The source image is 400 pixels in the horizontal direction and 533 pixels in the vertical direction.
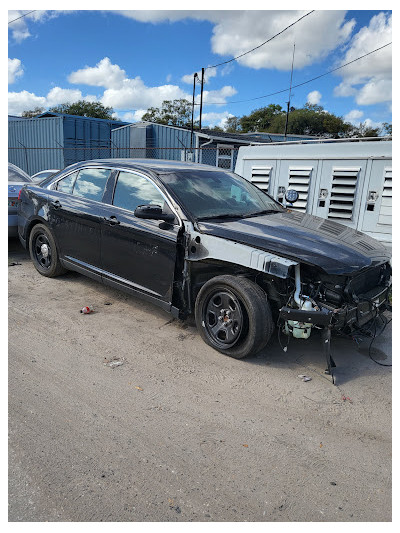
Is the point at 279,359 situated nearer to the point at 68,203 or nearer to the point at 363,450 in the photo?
the point at 363,450

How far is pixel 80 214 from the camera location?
5.09m

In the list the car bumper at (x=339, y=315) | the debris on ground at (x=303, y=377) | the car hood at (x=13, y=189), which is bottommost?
the debris on ground at (x=303, y=377)

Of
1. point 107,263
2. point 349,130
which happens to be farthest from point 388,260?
point 349,130

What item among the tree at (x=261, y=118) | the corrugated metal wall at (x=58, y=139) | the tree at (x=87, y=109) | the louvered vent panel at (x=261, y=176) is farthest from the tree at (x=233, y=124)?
the louvered vent panel at (x=261, y=176)

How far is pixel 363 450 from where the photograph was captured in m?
2.72

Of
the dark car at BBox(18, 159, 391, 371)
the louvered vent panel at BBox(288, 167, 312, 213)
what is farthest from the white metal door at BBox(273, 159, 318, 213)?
the dark car at BBox(18, 159, 391, 371)

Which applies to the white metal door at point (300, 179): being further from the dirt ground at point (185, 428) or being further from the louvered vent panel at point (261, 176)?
the dirt ground at point (185, 428)

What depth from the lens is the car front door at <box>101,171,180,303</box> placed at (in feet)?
13.6

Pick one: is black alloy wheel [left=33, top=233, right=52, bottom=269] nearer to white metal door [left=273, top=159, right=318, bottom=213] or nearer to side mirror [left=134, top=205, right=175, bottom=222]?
side mirror [left=134, top=205, right=175, bottom=222]

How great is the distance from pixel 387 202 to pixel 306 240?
326cm

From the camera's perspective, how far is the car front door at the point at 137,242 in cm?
413

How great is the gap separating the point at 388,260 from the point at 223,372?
208cm

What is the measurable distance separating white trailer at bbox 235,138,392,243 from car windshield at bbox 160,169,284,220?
83.7 inches

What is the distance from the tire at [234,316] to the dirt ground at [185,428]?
0.50 feet
